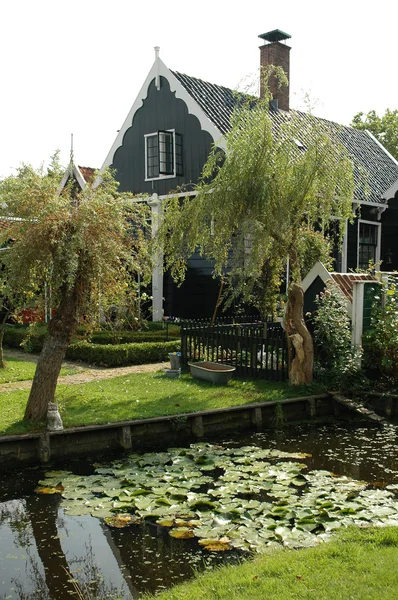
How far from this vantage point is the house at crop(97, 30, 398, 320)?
1948cm

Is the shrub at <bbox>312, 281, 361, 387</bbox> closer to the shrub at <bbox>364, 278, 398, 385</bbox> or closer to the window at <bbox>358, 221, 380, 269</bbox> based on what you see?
the shrub at <bbox>364, 278, 398, 385</bbox>

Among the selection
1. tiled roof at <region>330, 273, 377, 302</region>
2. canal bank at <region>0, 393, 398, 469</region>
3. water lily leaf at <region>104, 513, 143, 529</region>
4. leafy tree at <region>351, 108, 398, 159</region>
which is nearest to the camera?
water lily leaf at <region>104, 513, 143, 529</region>

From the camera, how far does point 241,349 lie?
1347 centimetres

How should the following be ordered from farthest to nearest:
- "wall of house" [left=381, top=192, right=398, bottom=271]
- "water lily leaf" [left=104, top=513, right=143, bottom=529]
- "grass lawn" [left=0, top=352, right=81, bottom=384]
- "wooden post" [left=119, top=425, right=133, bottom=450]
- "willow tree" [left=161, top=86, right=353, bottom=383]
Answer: "wall of house" [left=381, top=192, right=398, bottom=271]
"grass lawn" [left=0, top=352, right=81, bottom=384]
"willow tree" [left=161, top=86, right=353, bottom=383]
"wooden post" [left=119, top=425, right=133, bottom=450]
"water lily leaf" [left=104, top=513, right=143, bottom=529]

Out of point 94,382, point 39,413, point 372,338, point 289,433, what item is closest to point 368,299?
point 372,338

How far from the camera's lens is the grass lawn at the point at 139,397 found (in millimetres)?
10172

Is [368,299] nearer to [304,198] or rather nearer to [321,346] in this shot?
[321,346]

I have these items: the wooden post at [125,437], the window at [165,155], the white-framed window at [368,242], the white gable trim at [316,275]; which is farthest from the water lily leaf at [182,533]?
the white-framed window at [368,242]

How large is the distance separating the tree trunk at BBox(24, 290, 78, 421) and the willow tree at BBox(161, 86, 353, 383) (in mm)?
4094

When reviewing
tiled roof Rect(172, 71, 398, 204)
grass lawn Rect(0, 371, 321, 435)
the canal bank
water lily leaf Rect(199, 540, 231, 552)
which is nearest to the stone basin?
grass lawn Rect(0, 371, 321, 435)

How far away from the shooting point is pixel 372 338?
13.1m

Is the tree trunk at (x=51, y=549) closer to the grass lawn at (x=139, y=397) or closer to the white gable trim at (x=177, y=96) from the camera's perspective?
the grass lawn at (x=139, y=397)

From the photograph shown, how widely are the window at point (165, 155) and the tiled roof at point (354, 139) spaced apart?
4.60 ft

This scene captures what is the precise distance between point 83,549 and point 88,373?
299 inches
